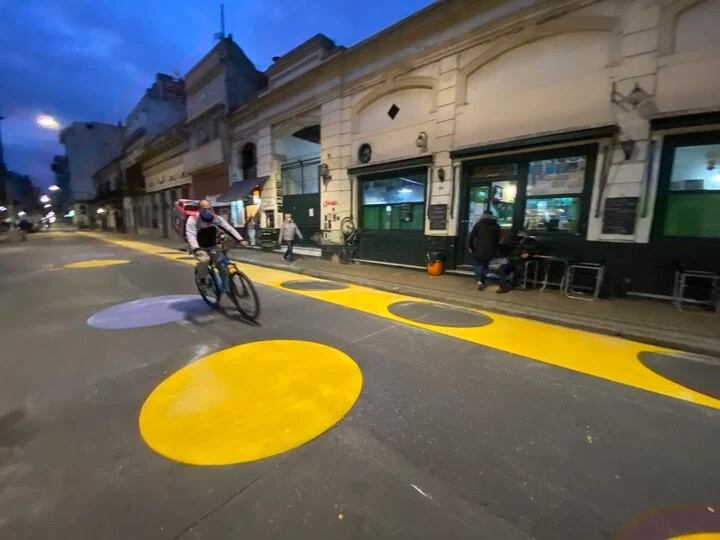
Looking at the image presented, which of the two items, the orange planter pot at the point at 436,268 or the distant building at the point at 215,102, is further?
the distant building at the point at 215,102

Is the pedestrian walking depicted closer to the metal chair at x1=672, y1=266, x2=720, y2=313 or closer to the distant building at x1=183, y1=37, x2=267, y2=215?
the distant building at x1=183, y1=37, x2=267, y2=215

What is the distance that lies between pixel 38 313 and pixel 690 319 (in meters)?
11.5

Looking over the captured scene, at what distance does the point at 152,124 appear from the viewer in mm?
32781

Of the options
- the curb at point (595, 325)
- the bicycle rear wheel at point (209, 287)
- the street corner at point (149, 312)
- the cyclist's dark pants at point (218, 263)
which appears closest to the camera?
the curb at point (595, 325)

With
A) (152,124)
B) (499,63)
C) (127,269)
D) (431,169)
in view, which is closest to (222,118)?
(127,269)

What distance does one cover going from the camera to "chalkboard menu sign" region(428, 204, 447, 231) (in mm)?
9375

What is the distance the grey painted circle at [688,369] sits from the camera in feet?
11.3

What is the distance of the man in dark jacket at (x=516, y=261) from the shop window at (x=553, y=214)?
625mm

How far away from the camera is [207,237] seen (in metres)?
6.02

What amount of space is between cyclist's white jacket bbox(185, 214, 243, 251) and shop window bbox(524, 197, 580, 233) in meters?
6.84

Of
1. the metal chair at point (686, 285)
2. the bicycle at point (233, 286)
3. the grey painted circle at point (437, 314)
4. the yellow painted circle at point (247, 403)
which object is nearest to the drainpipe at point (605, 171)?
the metal chair at point (686, 285)

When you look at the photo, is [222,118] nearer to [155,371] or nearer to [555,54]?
[555,54]

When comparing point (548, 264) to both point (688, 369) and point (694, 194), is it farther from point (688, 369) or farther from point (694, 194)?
point (688, 369)

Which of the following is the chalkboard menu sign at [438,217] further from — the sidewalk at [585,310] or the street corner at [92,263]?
the street corner at [92,263]
